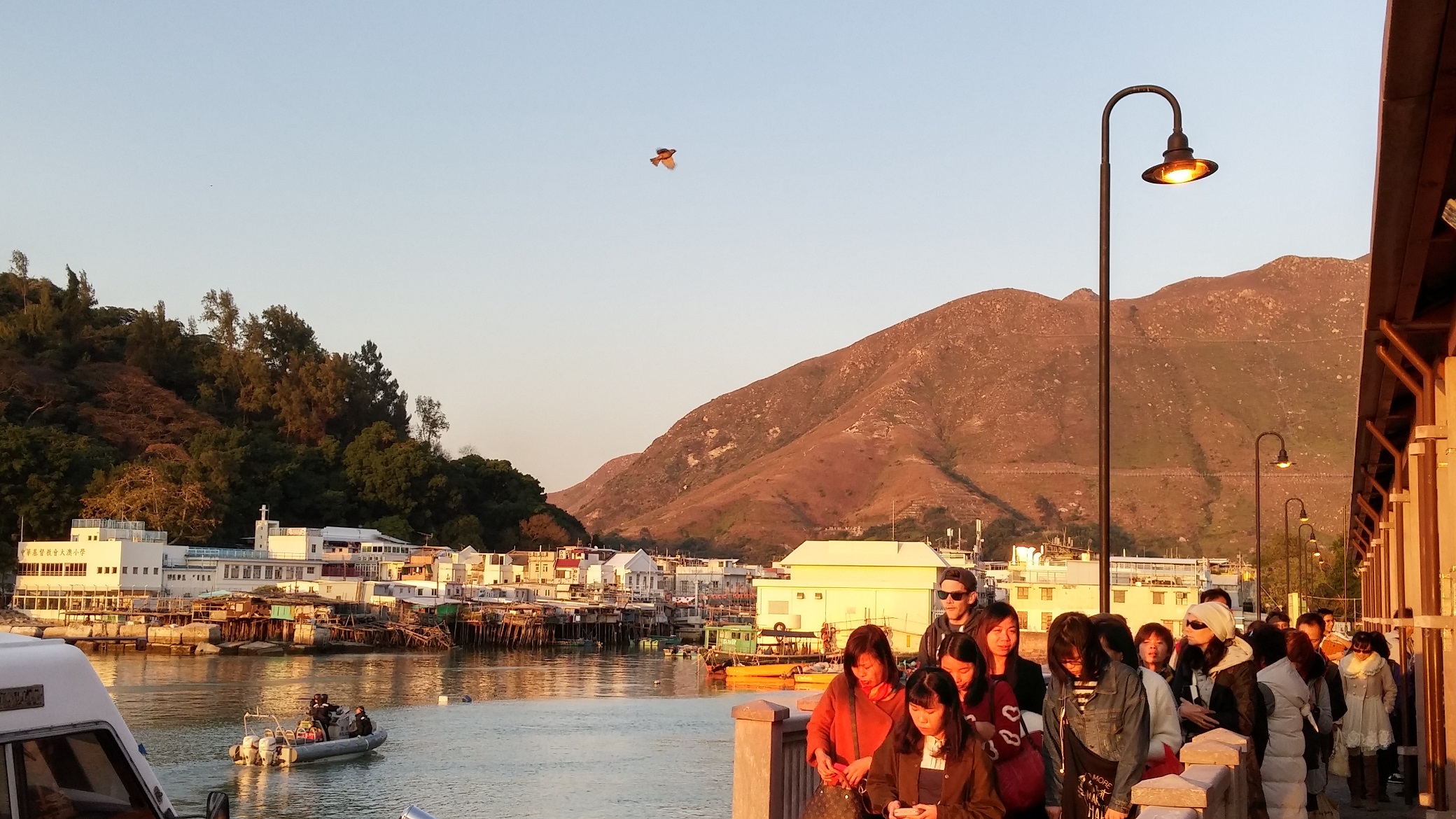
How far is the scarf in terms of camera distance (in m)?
6.87

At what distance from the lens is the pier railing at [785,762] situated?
6.72m

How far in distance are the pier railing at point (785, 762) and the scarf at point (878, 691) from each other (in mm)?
1451

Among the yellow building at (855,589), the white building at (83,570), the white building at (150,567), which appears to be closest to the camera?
the yellow building at (855,589)

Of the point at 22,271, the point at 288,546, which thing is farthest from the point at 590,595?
the point at 22,271

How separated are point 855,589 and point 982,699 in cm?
7144

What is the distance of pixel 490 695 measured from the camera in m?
58.3

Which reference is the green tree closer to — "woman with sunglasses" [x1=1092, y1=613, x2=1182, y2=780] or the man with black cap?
the man with black cap

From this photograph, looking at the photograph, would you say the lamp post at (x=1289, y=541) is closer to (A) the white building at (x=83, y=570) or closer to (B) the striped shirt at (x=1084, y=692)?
(B) the striped shirt at (x=1084, y=692)

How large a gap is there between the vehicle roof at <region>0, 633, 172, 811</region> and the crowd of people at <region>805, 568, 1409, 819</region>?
3.21m

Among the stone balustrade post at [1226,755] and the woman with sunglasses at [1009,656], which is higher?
the woman with sunglasses at [1009,656]

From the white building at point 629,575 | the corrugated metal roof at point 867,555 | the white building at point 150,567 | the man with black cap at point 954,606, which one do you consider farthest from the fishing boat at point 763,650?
the man with black cap at point 954,606

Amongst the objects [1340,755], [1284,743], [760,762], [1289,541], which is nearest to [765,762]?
[760,762]

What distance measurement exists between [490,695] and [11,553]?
55.0 metres

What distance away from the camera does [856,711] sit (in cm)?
686
